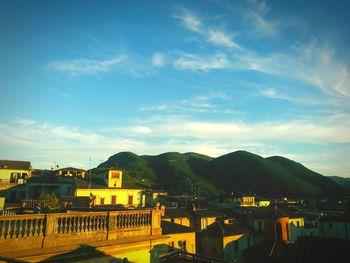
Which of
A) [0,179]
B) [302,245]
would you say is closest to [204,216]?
[302,245]

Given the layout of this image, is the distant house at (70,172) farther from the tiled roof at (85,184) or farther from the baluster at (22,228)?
the baluster at (22,228)

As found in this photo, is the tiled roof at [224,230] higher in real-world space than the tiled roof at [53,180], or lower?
lower

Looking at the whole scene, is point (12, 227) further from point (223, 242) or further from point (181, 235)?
point (223, 242)

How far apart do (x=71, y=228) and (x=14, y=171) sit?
6884 cm

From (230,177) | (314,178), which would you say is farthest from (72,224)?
(314,178)

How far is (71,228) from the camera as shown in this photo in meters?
10.8

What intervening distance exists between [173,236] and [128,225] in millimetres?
26199

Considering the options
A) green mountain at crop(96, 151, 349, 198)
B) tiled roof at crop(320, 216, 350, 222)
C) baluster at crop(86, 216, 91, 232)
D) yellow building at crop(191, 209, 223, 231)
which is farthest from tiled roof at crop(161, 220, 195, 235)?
green mountain at crop(96, 151, 349, 198)

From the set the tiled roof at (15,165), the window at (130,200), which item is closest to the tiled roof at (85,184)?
the window at (130,200)

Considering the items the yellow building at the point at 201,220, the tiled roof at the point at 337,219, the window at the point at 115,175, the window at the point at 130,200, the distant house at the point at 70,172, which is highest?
the distant house at the point at 70,172

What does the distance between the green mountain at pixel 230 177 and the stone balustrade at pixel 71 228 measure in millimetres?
104857

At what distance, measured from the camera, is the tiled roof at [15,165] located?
68.8 m

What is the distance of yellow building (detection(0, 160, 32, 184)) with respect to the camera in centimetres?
6669

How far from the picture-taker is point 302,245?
3122cm
